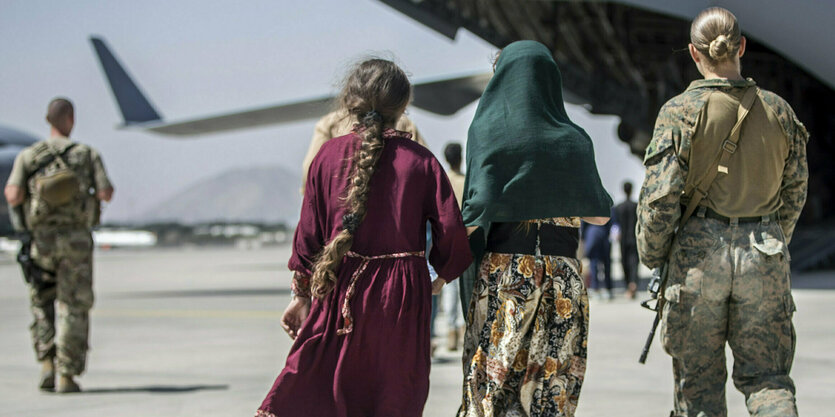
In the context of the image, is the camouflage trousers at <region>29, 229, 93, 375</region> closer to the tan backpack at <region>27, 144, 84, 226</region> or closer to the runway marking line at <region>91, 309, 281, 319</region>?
the tan backpack at <region>27, 144, 84, 226</region>

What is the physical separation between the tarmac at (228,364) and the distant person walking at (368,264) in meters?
1.87

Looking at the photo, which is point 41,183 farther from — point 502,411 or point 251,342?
point 502,411

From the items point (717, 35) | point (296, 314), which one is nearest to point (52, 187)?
point (296, 314)

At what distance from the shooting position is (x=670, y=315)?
3.32m

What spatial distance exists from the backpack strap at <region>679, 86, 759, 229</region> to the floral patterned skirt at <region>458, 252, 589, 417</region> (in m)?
0.56

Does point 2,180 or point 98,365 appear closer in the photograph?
point 98,365

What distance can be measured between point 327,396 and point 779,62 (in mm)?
22045

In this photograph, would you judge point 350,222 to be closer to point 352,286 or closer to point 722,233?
point 352,286

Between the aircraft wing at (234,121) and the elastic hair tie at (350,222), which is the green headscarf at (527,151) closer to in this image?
the elastic hair tie at (350,222)

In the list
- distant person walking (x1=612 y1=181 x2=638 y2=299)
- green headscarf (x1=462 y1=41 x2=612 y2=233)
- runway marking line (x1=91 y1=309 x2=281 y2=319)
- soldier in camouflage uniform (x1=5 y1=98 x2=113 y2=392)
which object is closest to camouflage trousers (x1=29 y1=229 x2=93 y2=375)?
soldier in camouflage uniform (x1=5 y1=98 x2=113 y2=392)

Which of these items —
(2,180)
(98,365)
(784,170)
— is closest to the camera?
(784,170)

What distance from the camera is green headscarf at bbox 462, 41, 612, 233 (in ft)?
10.4

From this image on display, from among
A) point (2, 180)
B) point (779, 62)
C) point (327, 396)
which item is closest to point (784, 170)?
point (327, 396)

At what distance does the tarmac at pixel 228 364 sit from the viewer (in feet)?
16.4
